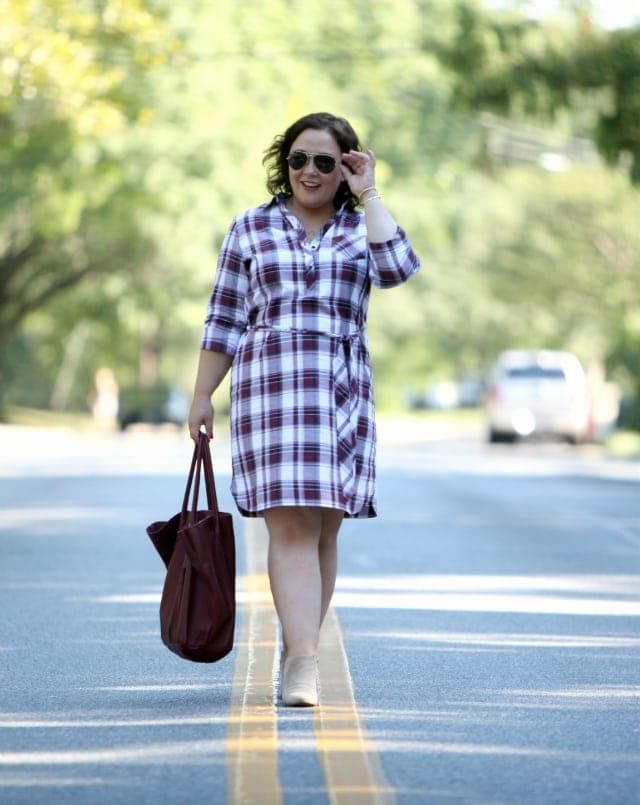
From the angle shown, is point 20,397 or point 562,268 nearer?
point 562,268

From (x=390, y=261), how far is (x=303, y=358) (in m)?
0.42

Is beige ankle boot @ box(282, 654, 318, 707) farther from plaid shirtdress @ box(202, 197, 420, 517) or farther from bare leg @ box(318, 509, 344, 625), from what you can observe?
plaid shirtdress @ box(202, 197, 420, 517)

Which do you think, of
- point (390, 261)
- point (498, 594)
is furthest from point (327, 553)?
point (498, 594)

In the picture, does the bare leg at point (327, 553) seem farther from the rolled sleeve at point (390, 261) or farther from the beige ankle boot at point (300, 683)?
the rolled sleeve at point (390, 261)

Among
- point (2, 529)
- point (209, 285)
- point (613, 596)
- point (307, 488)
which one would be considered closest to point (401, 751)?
point (307, 488)

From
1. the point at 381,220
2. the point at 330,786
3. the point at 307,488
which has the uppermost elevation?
the point at 381,220

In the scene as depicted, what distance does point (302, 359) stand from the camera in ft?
24.1

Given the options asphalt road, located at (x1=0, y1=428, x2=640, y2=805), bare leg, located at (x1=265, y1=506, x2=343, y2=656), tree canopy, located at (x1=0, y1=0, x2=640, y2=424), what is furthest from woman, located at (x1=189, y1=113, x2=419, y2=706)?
tree canopy, located at (x1=0, y1=0, x2=640, y2=424)

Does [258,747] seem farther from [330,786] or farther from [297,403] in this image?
[297,403]

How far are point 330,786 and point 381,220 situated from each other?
212 centimetres

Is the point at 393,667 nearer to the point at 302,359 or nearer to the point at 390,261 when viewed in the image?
the point at 302,359

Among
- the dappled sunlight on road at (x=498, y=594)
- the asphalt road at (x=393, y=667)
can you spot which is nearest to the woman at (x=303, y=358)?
the asphalt road at (x=393, y=667)

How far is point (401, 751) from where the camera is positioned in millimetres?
6473

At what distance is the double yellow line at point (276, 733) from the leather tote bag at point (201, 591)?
234mm
